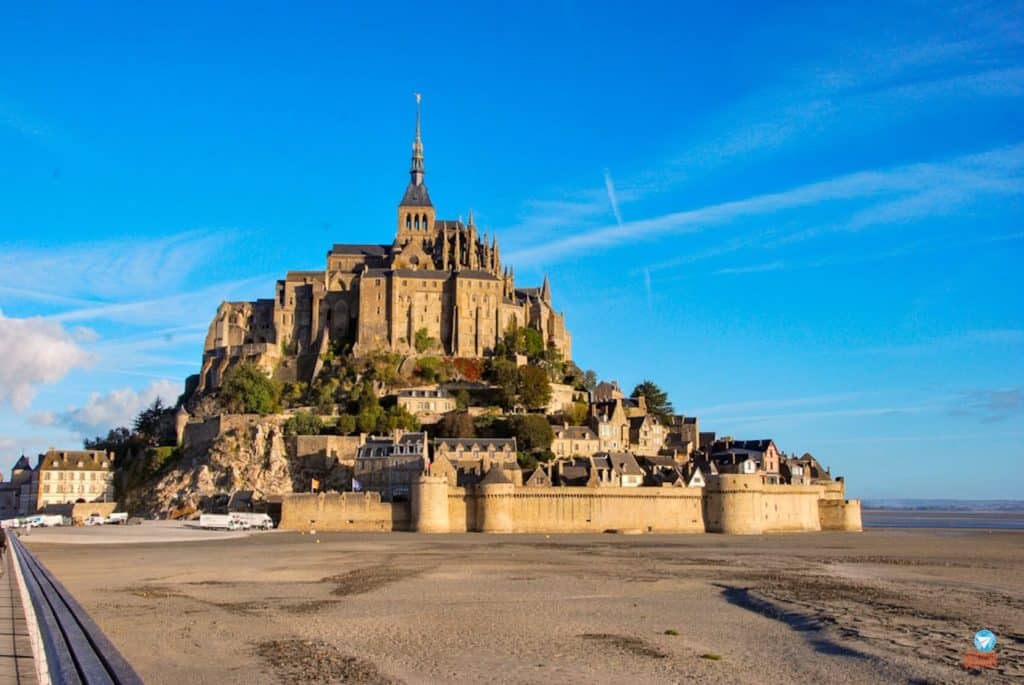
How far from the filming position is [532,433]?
66812 millimetres

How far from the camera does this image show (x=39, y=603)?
1276cm

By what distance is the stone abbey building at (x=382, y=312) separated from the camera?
3334 inches

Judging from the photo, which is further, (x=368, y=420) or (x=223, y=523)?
(x=368, y=420)

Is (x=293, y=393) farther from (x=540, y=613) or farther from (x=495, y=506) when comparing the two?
(x=540, y=613)

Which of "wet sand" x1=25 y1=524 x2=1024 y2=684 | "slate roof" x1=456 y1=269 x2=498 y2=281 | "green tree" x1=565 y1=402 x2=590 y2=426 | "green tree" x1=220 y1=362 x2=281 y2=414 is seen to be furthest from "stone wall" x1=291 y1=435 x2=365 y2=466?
"slate roof" x1=456 y1=269 x2=498 y2=281

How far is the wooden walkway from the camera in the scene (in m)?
9.63

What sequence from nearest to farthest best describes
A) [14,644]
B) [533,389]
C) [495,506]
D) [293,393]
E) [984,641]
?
1. [14,644]
2. [984,641]
3. [495,506]
4. [533,389]
5. [293,393]

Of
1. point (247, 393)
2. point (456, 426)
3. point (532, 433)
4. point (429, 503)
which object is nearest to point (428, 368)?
point (456, 426)

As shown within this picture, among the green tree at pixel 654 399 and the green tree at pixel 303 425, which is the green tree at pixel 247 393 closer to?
the green tree at pixel 303 425

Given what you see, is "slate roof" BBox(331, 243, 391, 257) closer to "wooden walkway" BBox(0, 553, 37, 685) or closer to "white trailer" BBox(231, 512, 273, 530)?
"white trailer" BBox(231, 512, 273, 530)

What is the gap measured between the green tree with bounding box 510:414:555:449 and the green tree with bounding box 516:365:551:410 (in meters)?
7.01

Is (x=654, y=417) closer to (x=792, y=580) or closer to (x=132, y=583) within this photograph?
(x=792, y=580)

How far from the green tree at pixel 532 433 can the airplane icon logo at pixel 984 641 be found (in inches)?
1854

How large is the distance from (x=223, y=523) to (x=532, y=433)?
21.5 metres
